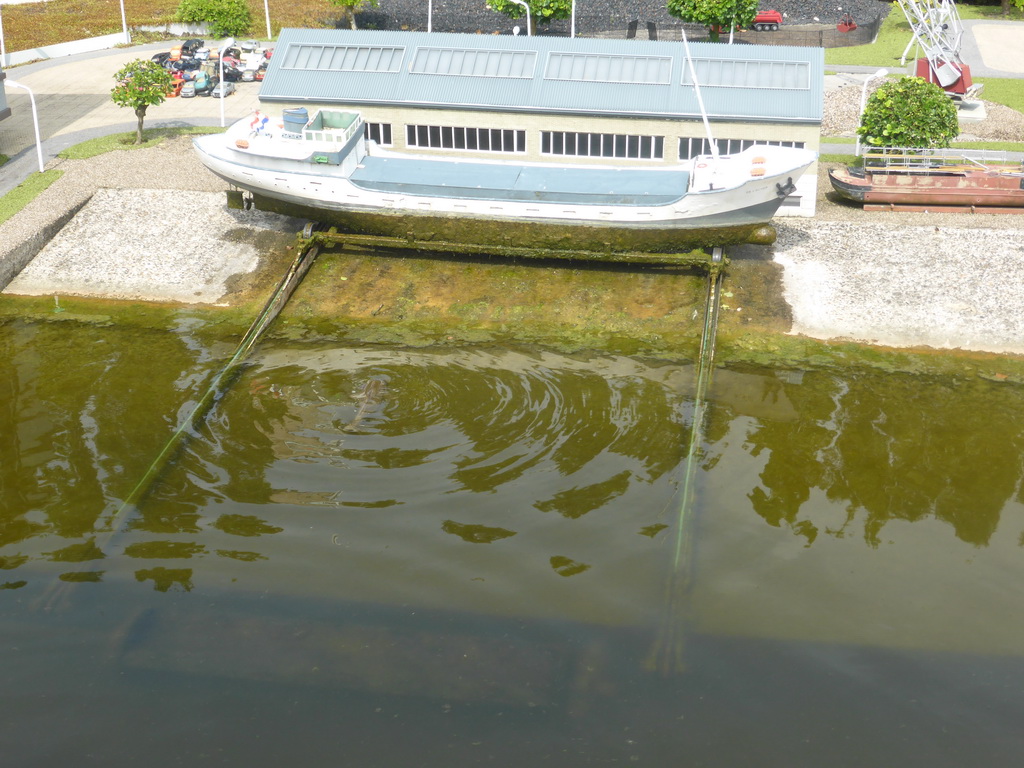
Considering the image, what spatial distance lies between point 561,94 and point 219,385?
15725mm

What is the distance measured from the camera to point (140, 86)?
39000mm

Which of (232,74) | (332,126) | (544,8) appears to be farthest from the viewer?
(544,8)

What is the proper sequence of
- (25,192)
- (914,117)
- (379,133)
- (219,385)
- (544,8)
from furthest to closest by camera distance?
(544,8) < (914,117) < (25,192) < (379,133) < (219,385)

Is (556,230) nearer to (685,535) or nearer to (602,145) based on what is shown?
(602,145)

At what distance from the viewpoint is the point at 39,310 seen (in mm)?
30766

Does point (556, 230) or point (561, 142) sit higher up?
point (561, 142)

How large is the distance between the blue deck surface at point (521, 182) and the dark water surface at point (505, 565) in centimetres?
583

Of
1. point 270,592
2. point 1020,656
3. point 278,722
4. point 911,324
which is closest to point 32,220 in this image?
point 270,592

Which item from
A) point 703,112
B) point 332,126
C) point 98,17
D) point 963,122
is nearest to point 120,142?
point 332,126

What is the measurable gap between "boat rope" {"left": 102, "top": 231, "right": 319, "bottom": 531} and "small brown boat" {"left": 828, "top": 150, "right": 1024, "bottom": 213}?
61.2ft

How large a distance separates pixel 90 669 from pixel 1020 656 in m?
16.9

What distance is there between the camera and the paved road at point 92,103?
40875mm

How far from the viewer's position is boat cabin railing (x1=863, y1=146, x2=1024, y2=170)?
36213 millimetres

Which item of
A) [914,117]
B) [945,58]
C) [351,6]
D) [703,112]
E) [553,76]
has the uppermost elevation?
[351,6]
